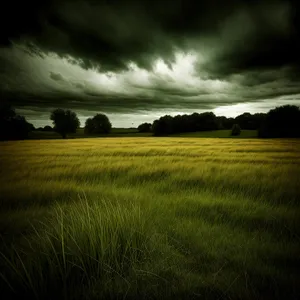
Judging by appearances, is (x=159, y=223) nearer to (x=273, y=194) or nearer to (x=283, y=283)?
(x=283, y=283)

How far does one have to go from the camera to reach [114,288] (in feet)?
5.16

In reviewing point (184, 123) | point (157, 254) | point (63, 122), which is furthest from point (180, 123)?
point (157, 254)

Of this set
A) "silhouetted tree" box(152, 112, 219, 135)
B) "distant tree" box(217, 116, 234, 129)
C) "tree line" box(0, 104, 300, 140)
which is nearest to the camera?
"tree line" box(0, 104, 300, 140)

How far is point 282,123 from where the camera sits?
155ft

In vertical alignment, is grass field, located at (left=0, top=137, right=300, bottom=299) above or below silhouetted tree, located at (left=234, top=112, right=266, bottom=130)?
below

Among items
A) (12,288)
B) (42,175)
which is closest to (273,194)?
(12,288)

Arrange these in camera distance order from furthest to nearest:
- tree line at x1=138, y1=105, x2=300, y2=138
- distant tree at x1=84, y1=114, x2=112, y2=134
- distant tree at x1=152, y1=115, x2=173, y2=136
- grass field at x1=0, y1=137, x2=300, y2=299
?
1. distant tree at x1=152, y1=115, x2=173, y2=136
2. distant tree at x1=84, y1=114, x2=112, y2=134
3. tree line at x1=138, y1=105, x2=300, y2=138
4. grass field at x1=0, y1=137, x2=300, y2=299

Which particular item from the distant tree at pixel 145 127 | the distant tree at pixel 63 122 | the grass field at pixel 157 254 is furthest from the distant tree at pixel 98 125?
the grass field at pixel 157 254

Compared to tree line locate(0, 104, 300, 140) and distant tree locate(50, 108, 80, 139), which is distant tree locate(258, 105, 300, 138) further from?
distant tree locate(50, 108, 80, 139)

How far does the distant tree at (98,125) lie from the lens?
8497 centimetres

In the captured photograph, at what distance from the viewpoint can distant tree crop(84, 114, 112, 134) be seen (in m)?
85.0

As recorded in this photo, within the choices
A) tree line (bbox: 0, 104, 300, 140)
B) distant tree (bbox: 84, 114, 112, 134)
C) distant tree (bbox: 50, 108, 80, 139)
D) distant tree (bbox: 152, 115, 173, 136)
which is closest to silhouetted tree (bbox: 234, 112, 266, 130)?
tree line (bbox: 0, 104, 300, 140)

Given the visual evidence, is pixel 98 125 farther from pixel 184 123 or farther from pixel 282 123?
pixel 282 123

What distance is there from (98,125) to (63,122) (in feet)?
71.8
